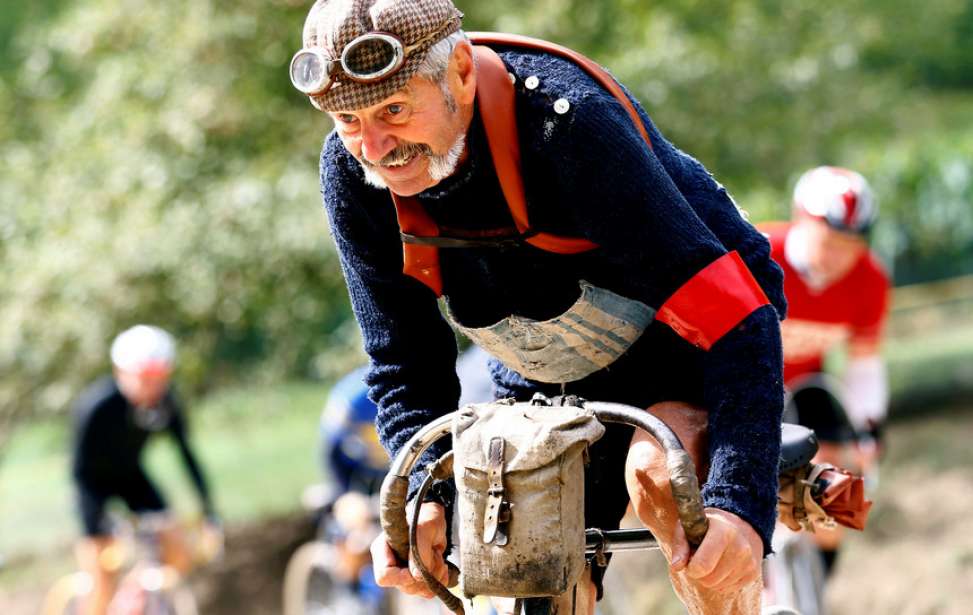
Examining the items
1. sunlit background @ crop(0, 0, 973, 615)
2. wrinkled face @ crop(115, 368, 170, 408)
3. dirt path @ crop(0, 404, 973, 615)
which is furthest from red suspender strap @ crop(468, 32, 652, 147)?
sunlit background @ crop(0, 0, 973, 615)

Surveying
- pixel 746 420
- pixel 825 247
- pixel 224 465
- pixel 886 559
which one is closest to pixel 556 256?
pixel 746 420

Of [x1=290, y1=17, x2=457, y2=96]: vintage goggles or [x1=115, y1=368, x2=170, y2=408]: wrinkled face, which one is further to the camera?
[x1=115, y1=368, x2=170, y2=408]: wrinkled face

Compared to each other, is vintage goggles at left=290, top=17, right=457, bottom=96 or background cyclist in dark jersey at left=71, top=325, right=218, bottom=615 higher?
vintage goggles at left=290, top=17, right=457, bottom=96

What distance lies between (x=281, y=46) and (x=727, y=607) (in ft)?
26.6

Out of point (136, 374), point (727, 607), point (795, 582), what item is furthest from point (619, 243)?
point (136, 374)

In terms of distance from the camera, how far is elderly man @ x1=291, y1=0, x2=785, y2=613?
245cm

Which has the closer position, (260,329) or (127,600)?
(127,600)

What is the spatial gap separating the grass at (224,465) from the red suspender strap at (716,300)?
8.85 metres

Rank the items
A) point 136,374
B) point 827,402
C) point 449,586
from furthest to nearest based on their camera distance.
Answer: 1. point 136,374
2. point 827,402
3. point 449,586

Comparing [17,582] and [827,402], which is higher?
[827,402]

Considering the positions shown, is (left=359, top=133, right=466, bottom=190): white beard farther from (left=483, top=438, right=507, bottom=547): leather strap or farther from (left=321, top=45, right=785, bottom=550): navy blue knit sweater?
(left=483, top=438, right=507, bottom=547): leather strap

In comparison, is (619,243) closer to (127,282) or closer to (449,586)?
(449,586)

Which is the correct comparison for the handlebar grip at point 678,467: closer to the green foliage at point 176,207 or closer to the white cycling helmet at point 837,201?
the white cycling helmet at point 837,201

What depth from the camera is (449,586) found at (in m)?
2.75
